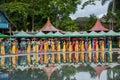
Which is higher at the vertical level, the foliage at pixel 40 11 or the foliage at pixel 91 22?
the foliage at pixel 40 11

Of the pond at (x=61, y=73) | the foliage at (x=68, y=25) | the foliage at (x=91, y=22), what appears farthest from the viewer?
the foliage at (x=91, y=22)

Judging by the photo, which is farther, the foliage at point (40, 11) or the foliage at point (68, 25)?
the foliage at point (68, 25)

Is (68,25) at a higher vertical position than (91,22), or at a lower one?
lower

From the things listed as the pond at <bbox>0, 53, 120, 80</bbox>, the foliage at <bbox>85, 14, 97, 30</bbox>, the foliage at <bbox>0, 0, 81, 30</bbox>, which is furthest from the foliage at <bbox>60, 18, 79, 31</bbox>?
the pond at <bbox>0, 53, 120, 80</bbox>

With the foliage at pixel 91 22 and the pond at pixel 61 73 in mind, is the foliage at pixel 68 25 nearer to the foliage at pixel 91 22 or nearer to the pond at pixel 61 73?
the foliage at pixel 91 22

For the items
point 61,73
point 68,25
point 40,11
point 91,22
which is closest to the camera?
point 61,73

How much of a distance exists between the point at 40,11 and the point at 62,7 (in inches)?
137

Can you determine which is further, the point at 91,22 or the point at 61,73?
the point at 91,22

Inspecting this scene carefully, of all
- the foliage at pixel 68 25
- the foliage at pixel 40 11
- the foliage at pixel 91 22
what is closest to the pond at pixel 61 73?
the foliage at pixel 40 11

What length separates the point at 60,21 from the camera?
52.6 m

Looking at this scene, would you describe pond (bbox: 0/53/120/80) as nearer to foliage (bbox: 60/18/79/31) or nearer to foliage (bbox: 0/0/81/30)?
foliage (bbox: 0/0/81/30)

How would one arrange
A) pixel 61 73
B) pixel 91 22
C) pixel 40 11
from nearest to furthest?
pixel 61 73 < pixel 40 11 < pixel 91 22

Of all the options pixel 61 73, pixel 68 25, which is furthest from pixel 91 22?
pixel 61 73

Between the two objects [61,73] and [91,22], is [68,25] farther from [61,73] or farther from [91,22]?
Result: [61,73]
